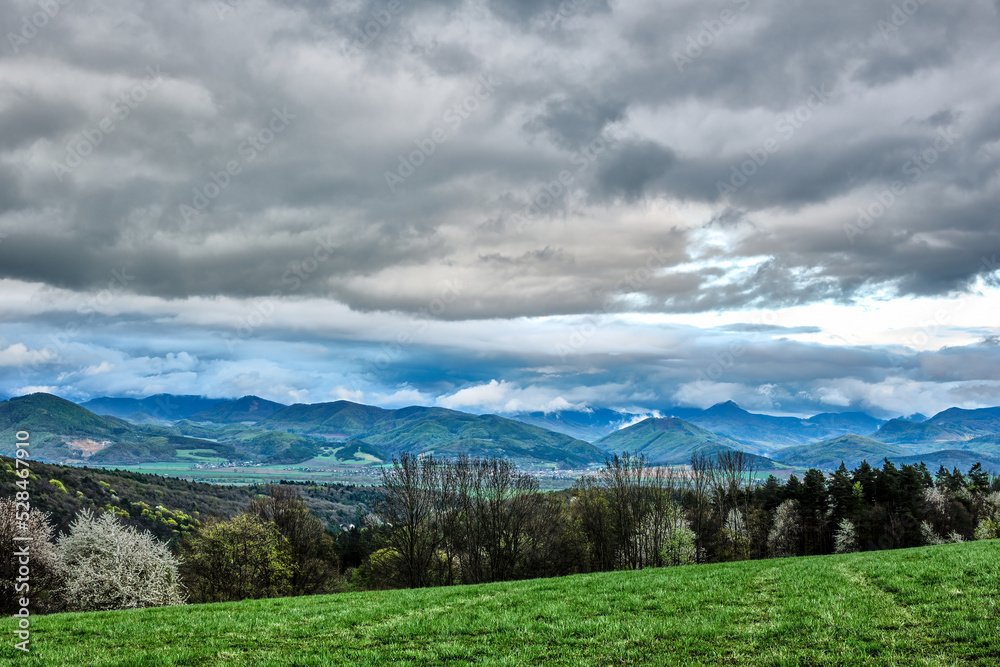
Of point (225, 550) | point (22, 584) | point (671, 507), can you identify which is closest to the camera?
point (22, 584)

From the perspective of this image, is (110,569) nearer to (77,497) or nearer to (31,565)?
(31,565)

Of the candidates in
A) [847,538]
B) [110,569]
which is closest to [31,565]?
[110,569]

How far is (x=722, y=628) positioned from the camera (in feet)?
50.8

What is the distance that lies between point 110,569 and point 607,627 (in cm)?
4384

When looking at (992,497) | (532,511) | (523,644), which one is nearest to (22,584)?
(523,644)

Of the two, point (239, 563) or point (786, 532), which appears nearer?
point (239, 563)

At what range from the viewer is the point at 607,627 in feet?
53.3

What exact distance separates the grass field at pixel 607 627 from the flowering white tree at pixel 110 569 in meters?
25.8

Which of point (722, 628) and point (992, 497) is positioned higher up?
point (722, 628)

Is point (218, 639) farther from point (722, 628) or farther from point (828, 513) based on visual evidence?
point (828, 513)

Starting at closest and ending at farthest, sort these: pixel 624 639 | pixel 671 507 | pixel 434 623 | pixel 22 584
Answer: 1. pixel 624 639
2. pixel 434 623
3. pixel 22 584
4. pixel 671 507

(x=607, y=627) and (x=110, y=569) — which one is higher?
(x=607, y=627)

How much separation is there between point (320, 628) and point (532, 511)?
59.7m
